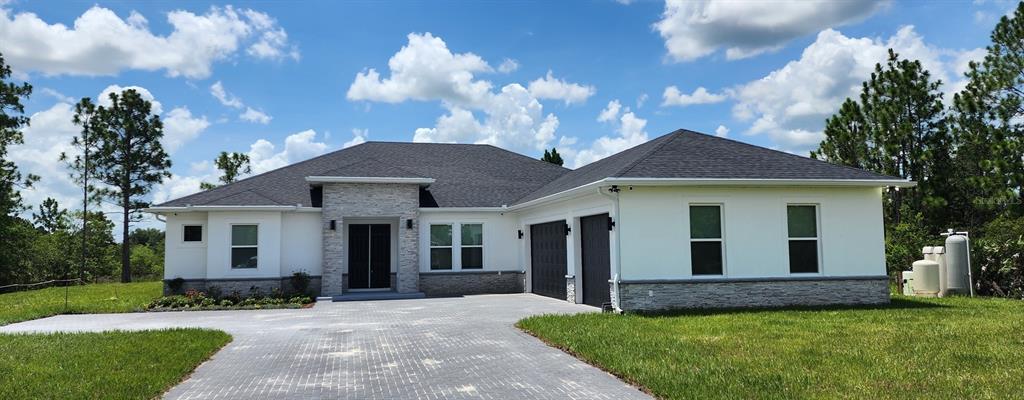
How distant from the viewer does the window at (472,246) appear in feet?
68.7

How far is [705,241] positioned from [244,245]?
12629mm

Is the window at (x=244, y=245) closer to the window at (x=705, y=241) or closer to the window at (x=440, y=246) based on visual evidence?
the window at (x=440, y=246)

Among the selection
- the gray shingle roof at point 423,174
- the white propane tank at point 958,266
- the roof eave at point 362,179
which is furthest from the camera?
the gray shingle roof at point 423,174

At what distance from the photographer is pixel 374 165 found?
20641 mm

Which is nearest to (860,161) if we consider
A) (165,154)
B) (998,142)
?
(998,142)

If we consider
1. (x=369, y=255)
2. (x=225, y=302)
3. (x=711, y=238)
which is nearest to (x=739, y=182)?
(x=711, y=238)

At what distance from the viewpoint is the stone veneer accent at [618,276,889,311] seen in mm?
13680

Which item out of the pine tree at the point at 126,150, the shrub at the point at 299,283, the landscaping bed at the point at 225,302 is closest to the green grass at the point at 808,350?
the landscaping bed at the point at 225,302

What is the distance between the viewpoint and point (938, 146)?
28.7 metres

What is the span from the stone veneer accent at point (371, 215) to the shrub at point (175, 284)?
3927 millimetres

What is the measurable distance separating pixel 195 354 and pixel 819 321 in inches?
392

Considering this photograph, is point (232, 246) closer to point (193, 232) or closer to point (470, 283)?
point (193, 232)

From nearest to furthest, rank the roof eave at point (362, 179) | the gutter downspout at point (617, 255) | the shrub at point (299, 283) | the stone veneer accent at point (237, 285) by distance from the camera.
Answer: the gutter downspout at point (617, 255)
the stone veneer accent at point (237, 285)
the roof eave at point (362, 179)
the shrub at point (299, 283)

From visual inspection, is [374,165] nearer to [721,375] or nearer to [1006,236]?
[721,375]
